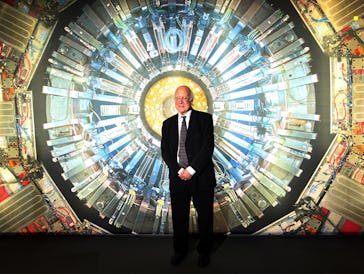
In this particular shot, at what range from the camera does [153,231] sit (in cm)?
299

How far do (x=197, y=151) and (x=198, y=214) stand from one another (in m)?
0.51

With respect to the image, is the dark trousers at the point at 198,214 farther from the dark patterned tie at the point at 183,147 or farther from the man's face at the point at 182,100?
the man's face at the point at 182,100

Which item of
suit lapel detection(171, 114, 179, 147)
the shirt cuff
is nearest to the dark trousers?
the shirt cuff

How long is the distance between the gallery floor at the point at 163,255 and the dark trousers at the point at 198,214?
0.50ft

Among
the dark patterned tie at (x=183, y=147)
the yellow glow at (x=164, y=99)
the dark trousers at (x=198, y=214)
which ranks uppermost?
the yellow glow at (x=164, y=99)

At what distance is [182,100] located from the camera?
91.4 inches

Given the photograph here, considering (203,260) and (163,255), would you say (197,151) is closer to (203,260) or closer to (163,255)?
(203,260)

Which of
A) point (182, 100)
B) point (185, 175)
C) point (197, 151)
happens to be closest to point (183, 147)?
point (197, 151)

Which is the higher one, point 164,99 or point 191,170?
point 164,99

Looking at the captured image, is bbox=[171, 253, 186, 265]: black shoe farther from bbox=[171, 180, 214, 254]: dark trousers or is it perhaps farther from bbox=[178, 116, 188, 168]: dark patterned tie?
bbox=[178, 116, 188, 168]: dark patterned tie

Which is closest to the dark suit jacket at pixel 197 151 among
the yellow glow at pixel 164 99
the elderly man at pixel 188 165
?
the elderly man at pixel 188 165

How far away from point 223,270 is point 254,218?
744 millimetres

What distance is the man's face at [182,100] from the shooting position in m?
2.31

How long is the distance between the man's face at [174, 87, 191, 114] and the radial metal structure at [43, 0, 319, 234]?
55cm
